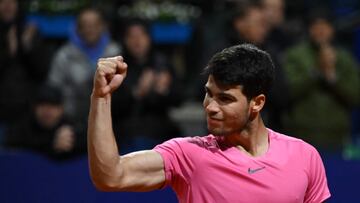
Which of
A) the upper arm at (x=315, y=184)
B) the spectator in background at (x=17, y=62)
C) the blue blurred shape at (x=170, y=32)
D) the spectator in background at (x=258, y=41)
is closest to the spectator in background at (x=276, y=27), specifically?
the spectator in background at (x=258, y=41)

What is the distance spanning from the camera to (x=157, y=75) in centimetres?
765

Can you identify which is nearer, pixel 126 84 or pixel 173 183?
pixel 173 183

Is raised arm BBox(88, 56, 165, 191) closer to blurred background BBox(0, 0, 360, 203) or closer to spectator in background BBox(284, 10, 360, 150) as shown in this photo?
blurred background BBox(0, 0, 360, 203)

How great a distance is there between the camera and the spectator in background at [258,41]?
6.88 m

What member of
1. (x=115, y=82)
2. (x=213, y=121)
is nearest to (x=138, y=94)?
(x=213, y=121)

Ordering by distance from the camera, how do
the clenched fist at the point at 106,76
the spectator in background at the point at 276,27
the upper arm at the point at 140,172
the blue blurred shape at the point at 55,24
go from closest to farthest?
the clenched fist at the point at 106,76 → the upper arm at the point at 140,172 → the spectator in background at the point at 276,27 → the blue blurred shape at the point at 55,24

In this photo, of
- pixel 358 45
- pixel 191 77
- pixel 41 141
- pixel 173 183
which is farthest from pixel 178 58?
pixel 173 183

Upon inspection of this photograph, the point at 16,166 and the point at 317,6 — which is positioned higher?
the point at 317,6

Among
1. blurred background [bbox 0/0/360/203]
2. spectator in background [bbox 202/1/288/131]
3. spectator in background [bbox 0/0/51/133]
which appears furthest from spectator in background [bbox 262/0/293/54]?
spectator in background [bbox 0/0/51/133]

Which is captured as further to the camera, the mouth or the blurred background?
the blurred background

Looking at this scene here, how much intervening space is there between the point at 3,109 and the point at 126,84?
1.14 meters

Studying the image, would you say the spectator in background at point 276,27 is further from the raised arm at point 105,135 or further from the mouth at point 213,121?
the raised arm at point 105,135

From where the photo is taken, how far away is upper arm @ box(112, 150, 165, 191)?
3.54m

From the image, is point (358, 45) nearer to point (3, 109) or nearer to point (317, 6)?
point (317, 6)
